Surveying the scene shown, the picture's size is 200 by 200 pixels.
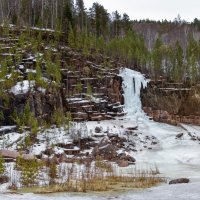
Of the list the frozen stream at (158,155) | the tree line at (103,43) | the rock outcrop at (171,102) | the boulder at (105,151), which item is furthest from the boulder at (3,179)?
the tree line at (103,43)

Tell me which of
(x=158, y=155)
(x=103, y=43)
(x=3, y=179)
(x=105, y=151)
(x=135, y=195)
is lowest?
(x=158, y=155)

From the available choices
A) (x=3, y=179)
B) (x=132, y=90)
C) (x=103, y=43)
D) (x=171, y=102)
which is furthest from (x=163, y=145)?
(x=103, y=43)

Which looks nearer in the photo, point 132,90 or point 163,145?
point 163,145

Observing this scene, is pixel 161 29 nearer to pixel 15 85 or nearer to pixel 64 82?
pixel 64 82

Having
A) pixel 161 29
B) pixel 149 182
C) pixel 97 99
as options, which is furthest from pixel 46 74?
pixel 161 29

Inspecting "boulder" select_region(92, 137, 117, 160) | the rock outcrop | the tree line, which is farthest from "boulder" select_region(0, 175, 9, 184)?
the tree line

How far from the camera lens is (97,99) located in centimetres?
4503

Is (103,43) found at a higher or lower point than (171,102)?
higher

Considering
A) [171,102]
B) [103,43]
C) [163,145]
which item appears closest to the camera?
[163,145]

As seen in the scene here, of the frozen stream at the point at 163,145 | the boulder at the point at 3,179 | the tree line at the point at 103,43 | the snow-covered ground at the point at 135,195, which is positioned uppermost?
the tree line at the point at 103,43

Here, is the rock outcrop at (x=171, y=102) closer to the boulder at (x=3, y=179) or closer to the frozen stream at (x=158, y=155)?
the frozen stream at (x=158, y=155)

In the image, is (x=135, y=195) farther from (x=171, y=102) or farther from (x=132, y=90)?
(x=171, y=102)

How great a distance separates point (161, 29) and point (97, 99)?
3168 inches

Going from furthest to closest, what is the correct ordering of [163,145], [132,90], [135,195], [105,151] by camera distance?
[132,90], [163,145], [105,151], [135,195]
